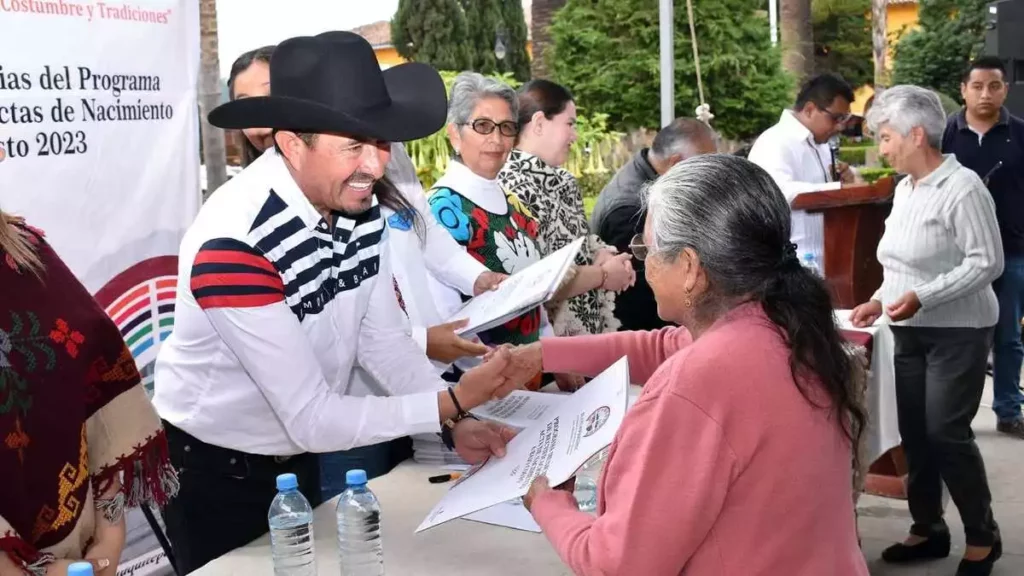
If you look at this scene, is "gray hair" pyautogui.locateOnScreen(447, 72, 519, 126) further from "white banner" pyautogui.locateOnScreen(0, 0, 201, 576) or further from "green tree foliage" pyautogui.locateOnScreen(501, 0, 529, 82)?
"green tree foliage" pyautogui.locateOnScreen(501, 0, 529, 82)

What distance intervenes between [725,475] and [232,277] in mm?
1029

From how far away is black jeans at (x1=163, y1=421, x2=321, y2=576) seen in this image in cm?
226

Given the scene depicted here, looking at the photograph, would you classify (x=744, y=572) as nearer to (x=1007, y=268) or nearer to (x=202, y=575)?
(x=202, y=575)

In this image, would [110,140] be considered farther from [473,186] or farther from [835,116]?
[835,116]

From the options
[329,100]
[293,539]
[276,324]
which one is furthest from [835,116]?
[293,539]

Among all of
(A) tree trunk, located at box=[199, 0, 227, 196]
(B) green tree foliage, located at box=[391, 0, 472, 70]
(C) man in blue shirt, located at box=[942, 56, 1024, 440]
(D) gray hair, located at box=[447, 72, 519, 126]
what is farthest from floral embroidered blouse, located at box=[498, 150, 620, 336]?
(B) green tree foliage, located at box=[391, 0, 472, 70]

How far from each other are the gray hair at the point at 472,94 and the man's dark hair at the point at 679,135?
1.42 metres

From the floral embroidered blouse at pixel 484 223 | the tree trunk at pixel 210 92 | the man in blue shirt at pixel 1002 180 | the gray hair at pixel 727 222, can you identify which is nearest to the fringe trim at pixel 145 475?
the gray hair at pixel 727 222

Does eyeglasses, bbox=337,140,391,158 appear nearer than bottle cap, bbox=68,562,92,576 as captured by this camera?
No

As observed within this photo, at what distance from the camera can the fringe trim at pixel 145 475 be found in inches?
79.1

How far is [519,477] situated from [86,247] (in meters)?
1.88

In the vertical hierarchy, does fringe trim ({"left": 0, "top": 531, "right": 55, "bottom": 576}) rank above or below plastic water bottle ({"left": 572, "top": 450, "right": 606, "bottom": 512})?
above

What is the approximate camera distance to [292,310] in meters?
2.12

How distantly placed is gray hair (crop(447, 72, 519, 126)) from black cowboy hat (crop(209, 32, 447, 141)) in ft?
4.01
